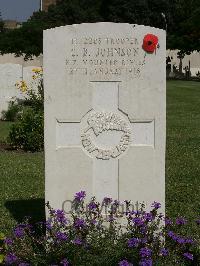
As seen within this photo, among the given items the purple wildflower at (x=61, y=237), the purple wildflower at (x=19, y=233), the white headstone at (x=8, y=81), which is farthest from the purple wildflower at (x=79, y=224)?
the white headstone at (x=8, y=81)

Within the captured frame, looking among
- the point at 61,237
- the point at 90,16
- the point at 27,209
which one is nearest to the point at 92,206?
the point at 61,237

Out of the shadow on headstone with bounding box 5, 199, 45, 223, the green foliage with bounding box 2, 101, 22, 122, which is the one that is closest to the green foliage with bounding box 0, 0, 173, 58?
the green foliage with bounding box 2, 101, 22, 122

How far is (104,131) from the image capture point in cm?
502

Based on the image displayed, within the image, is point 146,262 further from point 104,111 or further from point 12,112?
point 12,112

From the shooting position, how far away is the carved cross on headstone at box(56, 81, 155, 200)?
492 cm

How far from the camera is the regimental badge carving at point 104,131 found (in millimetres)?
4949

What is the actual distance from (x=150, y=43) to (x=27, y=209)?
2729 millimetres

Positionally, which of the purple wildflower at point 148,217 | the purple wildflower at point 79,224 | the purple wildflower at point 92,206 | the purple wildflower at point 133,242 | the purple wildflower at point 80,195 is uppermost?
the purple wildflower at point 80,195

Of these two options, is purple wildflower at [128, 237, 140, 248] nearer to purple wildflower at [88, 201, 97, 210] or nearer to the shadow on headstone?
purple wildflower at [88, 201, 97, 210]

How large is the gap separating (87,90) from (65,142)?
1.52ft

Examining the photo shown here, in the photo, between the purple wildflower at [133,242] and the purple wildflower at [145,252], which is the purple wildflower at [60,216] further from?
the purple wildflower at [145,252]

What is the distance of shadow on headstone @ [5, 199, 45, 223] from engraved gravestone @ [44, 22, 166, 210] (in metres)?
1.41

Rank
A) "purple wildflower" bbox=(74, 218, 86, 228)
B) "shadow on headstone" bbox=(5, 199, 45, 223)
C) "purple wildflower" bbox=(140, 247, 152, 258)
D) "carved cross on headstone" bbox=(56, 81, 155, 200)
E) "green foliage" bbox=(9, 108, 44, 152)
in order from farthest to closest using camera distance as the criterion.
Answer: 1. "green foliage" bbox=(9, 108, 44, 152)
2. "shadow on headstone" bbox=(5, 199, 45, 223)
3. "carved cross on headstone" bbox=(56, 81, 155, 200)
4. "purple wildflower" bbox=(74, 218, 86, 228)
5. "purple wildflower" bbox=(140, 247, 152, 258)

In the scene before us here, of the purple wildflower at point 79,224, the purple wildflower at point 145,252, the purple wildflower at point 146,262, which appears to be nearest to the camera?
the purple wildflower at point 146,262
